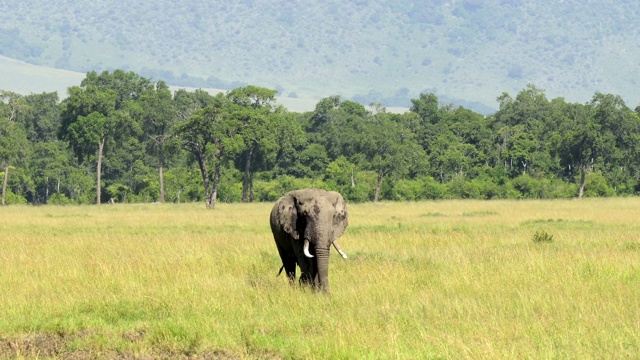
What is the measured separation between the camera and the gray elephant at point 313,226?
13.8 meters

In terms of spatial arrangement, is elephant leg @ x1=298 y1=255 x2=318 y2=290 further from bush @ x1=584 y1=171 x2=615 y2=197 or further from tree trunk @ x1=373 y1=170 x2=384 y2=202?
bush @ x1=584 y1=171 x2=615 y2=197

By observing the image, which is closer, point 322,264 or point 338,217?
point 322,264

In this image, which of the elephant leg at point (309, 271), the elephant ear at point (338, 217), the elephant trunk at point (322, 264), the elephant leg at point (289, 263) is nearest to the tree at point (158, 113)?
the elephant leg at point (289, 263)

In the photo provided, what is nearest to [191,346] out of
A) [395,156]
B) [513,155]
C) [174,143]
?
[174,143]

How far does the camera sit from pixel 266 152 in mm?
63594

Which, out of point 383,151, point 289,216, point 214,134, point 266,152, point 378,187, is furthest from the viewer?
point 383,151

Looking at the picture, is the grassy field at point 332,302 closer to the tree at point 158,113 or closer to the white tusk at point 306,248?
the white tusk at point 306,248

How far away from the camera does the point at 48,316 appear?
12.1 metres

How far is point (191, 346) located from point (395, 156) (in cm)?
5603

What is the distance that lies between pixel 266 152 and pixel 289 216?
4937 centimetres

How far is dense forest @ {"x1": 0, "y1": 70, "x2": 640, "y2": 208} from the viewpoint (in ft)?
204

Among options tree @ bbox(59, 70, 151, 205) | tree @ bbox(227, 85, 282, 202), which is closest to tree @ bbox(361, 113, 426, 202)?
tree @ bbox(227, 85, 282, 202)

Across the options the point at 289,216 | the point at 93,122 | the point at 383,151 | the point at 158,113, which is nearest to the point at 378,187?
the point at 383,151

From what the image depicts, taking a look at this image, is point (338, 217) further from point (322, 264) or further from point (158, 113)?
point (158, 113)
